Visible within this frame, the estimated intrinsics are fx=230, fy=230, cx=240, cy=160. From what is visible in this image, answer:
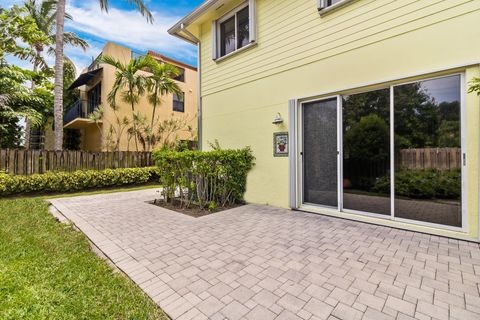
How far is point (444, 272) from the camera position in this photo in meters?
2.48

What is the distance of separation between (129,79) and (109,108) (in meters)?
2.34

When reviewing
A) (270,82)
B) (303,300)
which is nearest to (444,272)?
(303,300)

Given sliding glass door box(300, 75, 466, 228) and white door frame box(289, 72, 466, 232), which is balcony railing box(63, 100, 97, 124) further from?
sliding glass door box(300, 75, 466, 228)

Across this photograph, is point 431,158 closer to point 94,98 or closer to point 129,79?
point 129,79

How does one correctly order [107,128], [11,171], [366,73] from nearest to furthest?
[366,73] → [11,171] → [107,128]

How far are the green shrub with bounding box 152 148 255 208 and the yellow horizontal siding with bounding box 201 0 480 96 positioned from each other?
235 cm

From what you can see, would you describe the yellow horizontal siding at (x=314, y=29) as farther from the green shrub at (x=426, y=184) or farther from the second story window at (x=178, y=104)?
the second story window at (x=178, y=104)

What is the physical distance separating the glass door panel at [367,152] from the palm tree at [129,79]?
33.0 ft

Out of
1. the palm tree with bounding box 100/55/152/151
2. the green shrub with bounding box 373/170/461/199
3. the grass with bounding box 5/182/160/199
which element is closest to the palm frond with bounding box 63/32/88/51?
the palm tree with bounding box 100/55/152/151

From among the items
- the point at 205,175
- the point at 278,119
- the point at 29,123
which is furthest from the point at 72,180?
the point at 29,123

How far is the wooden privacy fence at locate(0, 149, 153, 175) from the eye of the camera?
7.57m

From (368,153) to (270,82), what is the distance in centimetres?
286

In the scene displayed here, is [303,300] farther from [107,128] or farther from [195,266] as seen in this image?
[107,128]

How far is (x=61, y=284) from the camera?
2.32 meters
